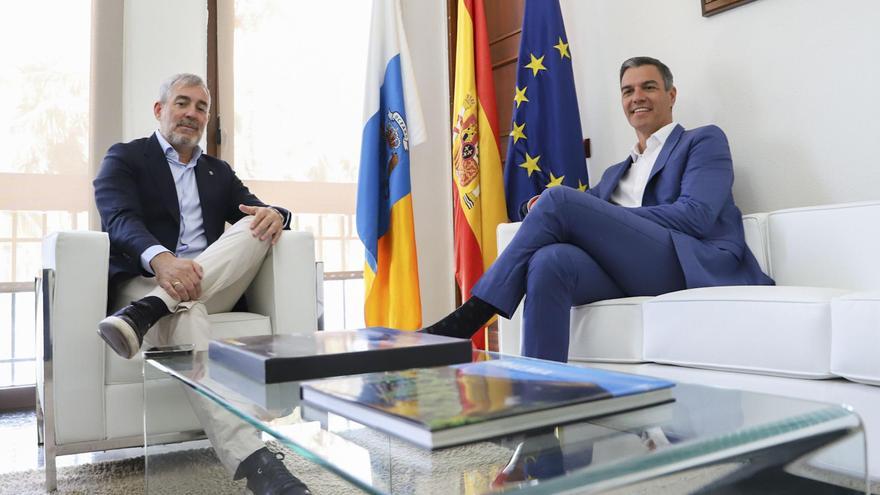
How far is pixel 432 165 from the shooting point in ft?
13.6

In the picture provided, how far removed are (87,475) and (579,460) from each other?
1826 mm

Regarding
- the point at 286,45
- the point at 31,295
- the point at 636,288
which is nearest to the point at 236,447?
the point at 636,288

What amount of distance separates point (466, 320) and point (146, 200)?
1234mm

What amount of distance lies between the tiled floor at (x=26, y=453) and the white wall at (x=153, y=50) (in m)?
1.37

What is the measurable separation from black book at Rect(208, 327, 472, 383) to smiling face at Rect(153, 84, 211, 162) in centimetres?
165

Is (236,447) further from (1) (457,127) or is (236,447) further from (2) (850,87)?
(1) (457,127)

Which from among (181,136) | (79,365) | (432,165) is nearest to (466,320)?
(79,365)

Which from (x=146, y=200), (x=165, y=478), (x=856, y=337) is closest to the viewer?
(x=856, y=337)

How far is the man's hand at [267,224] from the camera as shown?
2.13 meters

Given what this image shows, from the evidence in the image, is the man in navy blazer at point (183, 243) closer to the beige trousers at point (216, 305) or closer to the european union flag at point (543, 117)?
the beige trousers at point (216, 305)

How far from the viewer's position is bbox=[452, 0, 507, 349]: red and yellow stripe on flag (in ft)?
11.2

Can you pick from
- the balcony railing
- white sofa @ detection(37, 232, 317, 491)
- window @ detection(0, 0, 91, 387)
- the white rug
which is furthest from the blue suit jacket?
the balcony railing

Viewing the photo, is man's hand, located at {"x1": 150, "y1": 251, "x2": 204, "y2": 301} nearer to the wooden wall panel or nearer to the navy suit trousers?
the navy suit trousers

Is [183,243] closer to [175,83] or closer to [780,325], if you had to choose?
[175,83]
